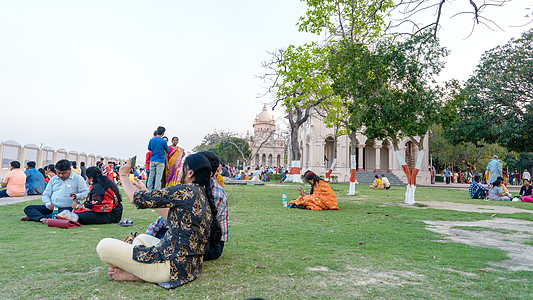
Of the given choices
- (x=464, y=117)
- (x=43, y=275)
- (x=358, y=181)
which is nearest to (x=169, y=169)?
(x=43, y=275)

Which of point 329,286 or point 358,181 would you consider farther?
point 358,181

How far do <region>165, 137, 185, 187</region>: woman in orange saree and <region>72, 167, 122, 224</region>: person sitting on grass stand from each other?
2641 millimetres

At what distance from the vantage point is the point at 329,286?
10.5 ft

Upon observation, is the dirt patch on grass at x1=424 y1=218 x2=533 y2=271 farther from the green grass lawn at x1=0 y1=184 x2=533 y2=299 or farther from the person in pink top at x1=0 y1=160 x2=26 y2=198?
the person in pink top at x1=0 y1=160 x2=26 y2=198

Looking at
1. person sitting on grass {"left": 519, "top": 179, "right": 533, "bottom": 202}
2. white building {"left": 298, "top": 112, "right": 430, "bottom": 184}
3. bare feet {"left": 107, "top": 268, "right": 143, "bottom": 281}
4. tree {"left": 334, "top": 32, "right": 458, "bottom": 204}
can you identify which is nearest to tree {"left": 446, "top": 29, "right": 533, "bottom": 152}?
person sitting on grass {"left": 519, "top": 179, "right": 533, "bottom": 202}

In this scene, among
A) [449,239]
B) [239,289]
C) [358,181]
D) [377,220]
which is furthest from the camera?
[358,181]

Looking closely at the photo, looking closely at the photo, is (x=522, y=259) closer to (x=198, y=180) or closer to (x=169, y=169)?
(x=198, y=180)

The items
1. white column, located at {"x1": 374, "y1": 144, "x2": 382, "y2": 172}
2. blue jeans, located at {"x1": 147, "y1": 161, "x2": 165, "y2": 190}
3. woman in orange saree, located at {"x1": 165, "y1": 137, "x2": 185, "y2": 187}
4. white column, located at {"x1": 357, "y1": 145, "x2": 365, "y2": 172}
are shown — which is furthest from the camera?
white column, located at {"x1": 374, "y1": 144, "x2": 382, "y2": 172}

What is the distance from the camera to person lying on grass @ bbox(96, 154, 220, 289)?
2.99 m

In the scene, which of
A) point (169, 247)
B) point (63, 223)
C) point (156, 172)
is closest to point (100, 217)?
point (63, 223)

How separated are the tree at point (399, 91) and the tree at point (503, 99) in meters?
8.96

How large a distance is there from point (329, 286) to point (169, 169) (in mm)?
6717

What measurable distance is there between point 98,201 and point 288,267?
13.3 ft

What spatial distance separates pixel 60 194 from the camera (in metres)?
6.34
